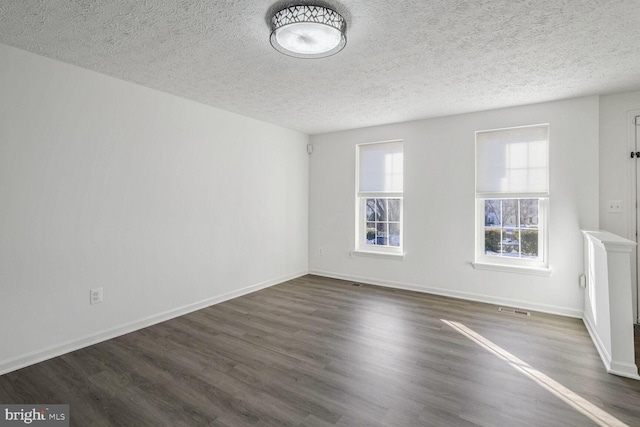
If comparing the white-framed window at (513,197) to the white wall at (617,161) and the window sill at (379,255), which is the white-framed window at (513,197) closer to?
the white wall at (617,161)

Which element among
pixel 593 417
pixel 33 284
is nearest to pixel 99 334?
pixel 33 284

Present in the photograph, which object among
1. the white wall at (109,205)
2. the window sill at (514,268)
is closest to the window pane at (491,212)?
the window sill at (514,268)

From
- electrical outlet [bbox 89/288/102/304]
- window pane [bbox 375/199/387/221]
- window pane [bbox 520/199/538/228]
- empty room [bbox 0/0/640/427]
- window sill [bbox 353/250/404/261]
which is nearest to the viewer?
empty room [bbox 0/0/640/427]

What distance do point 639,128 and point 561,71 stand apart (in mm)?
1372

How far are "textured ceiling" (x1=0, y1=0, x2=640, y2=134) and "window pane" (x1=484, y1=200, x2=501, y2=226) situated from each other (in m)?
1.22

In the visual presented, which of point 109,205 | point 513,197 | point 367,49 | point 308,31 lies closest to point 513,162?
point 513,197

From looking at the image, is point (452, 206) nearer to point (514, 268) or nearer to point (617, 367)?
point (514, 268)

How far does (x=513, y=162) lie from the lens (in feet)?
13.0

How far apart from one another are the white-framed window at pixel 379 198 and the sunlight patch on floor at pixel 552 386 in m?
2.04

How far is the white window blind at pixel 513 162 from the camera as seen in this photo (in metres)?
3.80

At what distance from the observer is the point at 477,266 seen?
4.14 meters

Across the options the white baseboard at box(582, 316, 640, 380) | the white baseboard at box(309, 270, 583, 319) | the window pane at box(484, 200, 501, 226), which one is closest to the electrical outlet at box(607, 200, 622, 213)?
the window pane at box(484, 200, 501, 226)

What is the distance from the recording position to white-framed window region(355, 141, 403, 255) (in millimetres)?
4848

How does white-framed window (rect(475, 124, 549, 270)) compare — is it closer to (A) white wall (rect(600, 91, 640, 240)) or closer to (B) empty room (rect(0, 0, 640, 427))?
(B) empty room (rect(0, 0, 640, 427))
